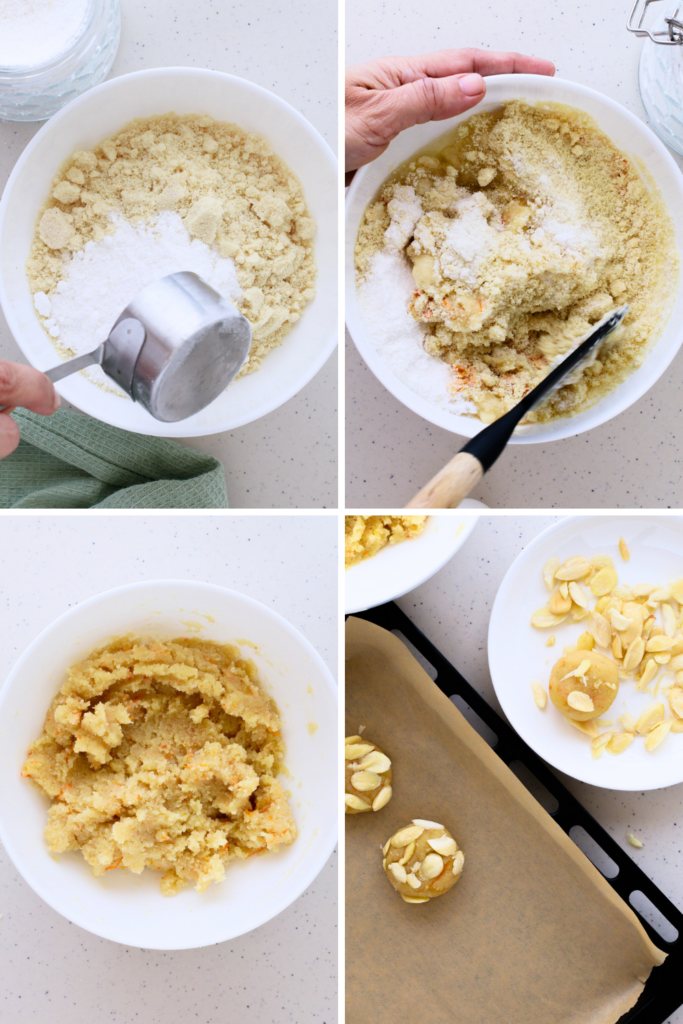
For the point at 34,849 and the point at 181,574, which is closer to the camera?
the point at 34,849

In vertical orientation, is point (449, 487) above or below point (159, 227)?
below

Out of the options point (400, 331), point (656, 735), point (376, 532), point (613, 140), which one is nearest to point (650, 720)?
point (656, 735)

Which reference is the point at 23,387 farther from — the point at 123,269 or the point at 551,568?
the point at 551,568

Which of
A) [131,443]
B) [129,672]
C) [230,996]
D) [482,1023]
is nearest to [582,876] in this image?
[482,1023]

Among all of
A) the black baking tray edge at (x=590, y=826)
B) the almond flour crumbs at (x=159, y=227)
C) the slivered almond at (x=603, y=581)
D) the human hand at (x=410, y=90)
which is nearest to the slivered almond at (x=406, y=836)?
the black baking tray edge at (x=590, y=826)

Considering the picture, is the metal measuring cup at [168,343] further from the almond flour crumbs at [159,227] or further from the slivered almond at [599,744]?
the slivered almond at [599,744]

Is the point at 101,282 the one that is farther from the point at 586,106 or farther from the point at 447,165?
the point at 586,106

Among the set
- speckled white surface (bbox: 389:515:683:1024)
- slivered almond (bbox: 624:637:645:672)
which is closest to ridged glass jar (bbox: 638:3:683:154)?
speckled white surface (bbox: 389:515:683:1024)
